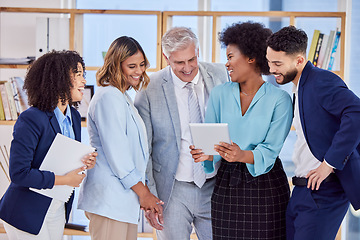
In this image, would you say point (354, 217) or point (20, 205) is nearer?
point (20, 205)

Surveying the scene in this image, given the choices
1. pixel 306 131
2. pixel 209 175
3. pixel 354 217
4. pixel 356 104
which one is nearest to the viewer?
pixel 356 104

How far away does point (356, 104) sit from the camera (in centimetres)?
199

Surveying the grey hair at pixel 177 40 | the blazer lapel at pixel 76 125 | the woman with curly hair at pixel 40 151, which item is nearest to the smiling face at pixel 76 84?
the woman with curly hair at pixel 40 151

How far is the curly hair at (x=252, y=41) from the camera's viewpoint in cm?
235

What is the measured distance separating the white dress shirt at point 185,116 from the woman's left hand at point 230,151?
1.07 feet

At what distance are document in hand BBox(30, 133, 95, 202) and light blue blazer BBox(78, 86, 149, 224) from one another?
11cm

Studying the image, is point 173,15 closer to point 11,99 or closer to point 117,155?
point 11,99

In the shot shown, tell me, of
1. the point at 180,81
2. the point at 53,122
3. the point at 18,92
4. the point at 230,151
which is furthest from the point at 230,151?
the point at 18,92

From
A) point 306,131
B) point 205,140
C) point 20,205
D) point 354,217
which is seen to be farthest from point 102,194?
point 354,217

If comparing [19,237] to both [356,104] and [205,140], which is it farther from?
[356,104]

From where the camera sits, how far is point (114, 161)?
2.21m

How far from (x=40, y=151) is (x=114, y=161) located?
0.33m

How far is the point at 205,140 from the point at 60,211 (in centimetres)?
71

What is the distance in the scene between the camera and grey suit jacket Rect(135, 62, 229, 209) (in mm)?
2453
